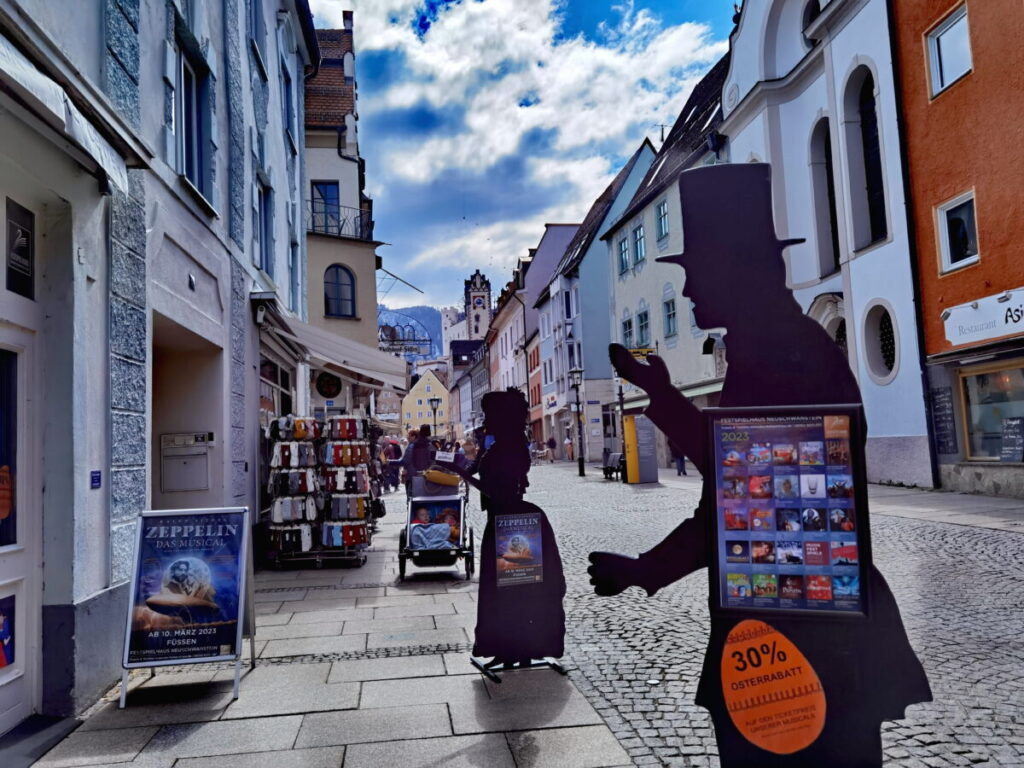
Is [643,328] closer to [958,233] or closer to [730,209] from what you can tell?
[958,233]

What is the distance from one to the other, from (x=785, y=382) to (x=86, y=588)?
420cm

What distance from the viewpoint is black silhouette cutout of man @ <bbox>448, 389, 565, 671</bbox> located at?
5250 millimetres

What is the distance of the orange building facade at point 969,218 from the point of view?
13195mm

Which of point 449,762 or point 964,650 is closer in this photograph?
point 449,762

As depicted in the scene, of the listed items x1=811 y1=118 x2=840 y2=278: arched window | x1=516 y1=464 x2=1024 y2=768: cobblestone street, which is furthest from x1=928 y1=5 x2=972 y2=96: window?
x1=516 y1=464 x2=1024 y2=768: cobblestone street

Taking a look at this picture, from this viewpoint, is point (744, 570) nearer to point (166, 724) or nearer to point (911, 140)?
point (166, 724)

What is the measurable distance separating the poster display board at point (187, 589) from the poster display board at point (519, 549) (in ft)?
5.44

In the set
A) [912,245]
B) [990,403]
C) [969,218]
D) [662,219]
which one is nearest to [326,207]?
[662,219]

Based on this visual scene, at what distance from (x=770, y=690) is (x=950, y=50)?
590 inches

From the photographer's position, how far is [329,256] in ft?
76.8

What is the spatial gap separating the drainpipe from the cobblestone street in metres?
5.19

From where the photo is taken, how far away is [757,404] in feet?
11.1

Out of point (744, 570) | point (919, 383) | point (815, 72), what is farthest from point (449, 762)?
point (815, 72)

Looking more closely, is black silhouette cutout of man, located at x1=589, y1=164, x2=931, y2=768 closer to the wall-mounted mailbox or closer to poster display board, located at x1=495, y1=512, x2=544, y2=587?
poster display board, located at x1=495, y1=512, x2=544, y2=587
